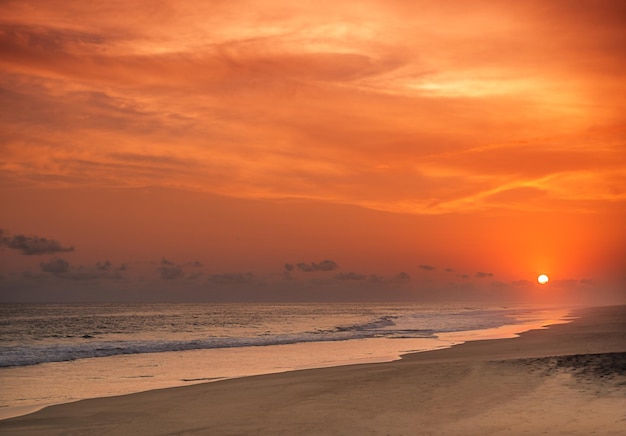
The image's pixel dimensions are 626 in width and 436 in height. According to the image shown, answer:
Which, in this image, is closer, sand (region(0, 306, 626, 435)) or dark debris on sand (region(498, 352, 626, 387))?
sand (region(0, 306, 626, 435))

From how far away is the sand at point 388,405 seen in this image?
15.0 m

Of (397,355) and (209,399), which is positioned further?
(397,355)

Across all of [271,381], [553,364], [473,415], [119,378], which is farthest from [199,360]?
[473,415]

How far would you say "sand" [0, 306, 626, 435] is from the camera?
14976 mm

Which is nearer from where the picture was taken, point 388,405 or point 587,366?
point 388,405

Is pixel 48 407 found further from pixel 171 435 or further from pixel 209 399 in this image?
pixel 171 435

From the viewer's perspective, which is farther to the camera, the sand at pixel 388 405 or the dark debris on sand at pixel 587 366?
the dark debris on sand at pixel 587 366

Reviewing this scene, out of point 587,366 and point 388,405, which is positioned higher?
point 587,366

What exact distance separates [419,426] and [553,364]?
9781mm

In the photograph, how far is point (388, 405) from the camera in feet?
57.6

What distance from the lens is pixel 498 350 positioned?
32531 millimetres

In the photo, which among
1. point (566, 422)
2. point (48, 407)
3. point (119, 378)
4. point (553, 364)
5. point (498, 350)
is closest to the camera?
point (566, 422)

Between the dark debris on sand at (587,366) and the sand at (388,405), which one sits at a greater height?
the dark debris on sand at (587,366)

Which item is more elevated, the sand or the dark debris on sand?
the dark debris on sand
